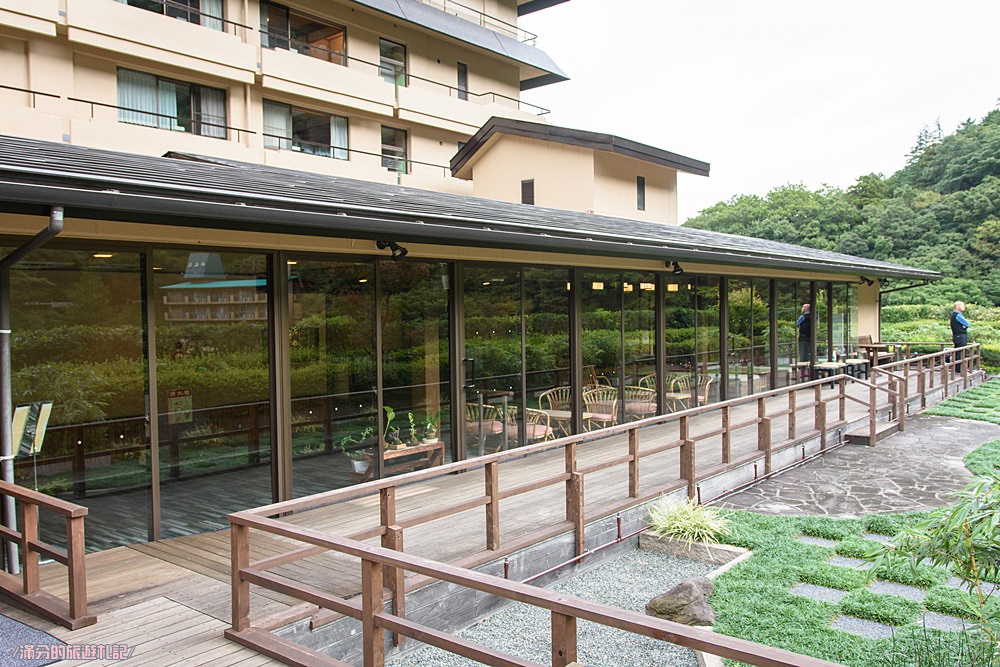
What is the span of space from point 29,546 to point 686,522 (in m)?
4.97

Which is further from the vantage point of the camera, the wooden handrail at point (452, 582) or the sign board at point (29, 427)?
the sign board at point (29, 427)

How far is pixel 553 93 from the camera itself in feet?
259

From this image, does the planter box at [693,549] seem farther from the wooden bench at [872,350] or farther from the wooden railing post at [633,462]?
the wooden bench at [872,350]

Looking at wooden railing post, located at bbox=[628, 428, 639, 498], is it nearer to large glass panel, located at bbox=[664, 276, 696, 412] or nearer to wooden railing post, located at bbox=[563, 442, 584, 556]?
wooden railing post, located at bbox=[563, 442, 584, 556]

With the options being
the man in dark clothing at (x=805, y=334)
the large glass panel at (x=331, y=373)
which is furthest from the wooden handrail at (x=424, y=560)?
the man in dark clothing at (x=805, y=334)

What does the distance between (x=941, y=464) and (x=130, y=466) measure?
9.35 meters

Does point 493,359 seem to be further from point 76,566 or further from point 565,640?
point 565,640

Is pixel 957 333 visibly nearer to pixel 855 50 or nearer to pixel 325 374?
pixel 325 374

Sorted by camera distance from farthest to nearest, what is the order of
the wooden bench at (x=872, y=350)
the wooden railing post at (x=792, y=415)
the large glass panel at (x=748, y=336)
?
the wooden bench at (x=872, y=350) < the large glass panel at (x=748, y=336) < the wooden railing post at (x=792, y=415)

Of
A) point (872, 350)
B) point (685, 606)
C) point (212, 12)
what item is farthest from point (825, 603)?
point (212, 12)

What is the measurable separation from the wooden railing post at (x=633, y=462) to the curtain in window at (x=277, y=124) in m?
14.9

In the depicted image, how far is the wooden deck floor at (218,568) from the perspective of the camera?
12.1ft

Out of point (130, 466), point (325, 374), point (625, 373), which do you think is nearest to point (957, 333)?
point (625, 373)

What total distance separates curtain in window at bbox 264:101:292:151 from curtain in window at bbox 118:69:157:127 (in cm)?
289
